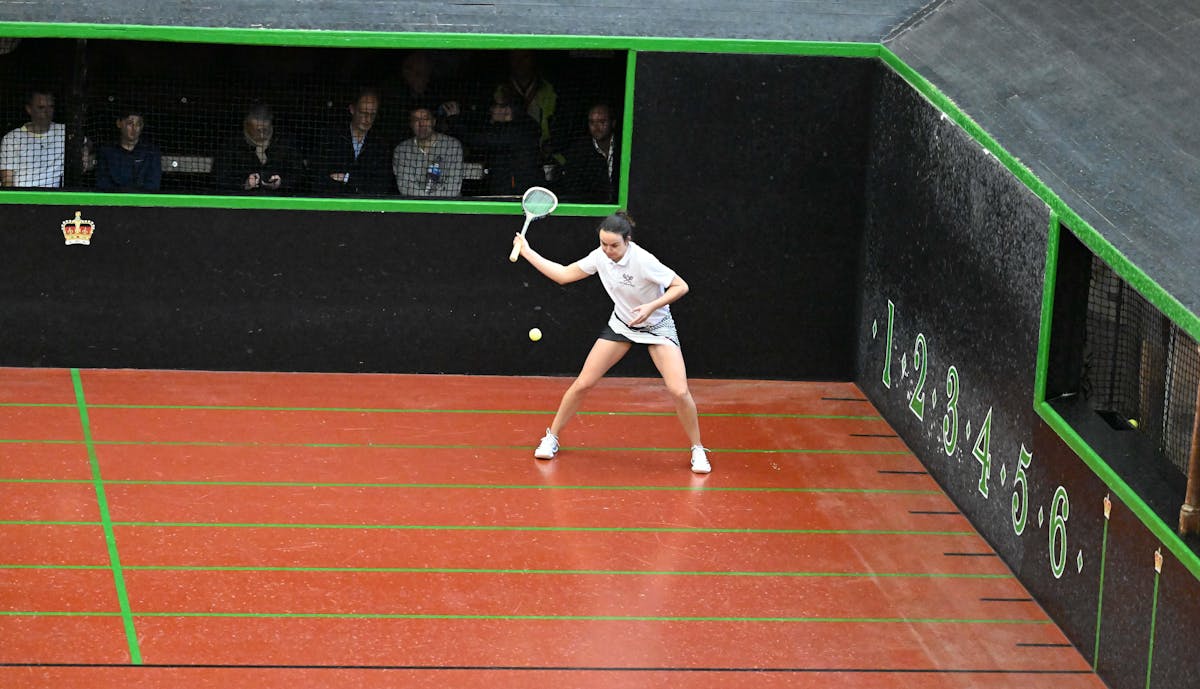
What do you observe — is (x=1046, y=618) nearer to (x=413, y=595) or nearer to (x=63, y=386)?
(x=413, y=595)

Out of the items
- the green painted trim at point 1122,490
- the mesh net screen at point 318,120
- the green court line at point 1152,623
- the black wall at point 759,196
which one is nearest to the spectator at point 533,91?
the mesh net screen at point 318,120

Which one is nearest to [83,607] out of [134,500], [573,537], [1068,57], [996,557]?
[134,500]

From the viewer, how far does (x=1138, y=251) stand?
7.16 metres

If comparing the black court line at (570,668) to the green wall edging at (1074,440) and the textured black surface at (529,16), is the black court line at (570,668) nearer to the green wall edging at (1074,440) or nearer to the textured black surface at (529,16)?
the green wall edging at (1074,440)

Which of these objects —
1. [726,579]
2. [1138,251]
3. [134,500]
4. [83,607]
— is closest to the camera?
[1138,251]

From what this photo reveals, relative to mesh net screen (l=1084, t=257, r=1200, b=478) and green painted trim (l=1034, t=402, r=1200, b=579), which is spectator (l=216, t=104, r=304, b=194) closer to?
green painted trim (l=1034, t=402, r=1200, b=579)

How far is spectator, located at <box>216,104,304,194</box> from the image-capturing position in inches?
440

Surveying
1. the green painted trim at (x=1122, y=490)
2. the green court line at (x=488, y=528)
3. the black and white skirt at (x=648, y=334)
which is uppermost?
the black and white skirt at (x=648, y=334)

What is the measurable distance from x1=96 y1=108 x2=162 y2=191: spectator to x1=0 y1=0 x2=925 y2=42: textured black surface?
72 cm

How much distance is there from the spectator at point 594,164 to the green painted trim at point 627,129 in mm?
114

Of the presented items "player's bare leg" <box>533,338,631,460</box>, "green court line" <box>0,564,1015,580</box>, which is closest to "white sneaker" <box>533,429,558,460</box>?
"player's bare leg" <box>533,338,631,460</box>

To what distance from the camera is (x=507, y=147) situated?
11266 millimetres

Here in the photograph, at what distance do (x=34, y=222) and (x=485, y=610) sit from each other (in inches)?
185

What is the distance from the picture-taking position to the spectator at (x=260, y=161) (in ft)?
36.7
